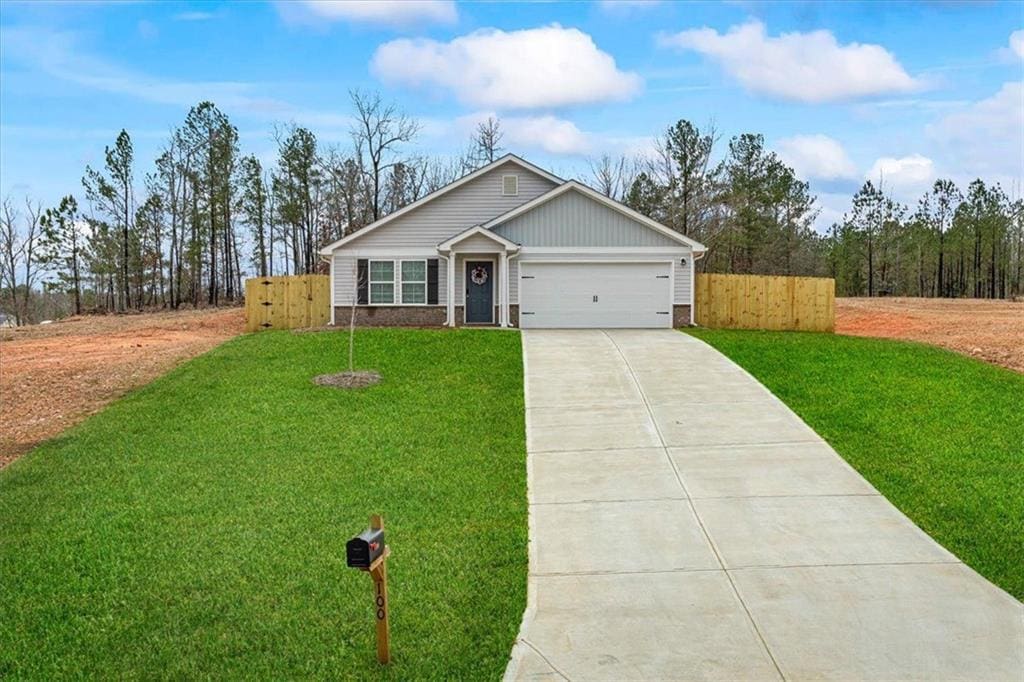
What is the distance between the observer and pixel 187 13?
1329 cm

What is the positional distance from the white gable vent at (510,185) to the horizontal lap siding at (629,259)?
7.71 feet

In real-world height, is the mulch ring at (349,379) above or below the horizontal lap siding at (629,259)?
below

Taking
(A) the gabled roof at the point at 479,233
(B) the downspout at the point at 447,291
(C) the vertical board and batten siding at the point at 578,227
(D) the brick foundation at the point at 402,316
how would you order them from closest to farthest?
1. (A) the gabled roof at the point at 479,233
2. (C) the vertical board and batten siding at the point at 578,227
3. (B) the downspout at the point at 447,291
4. (D) the brick foundation at the point at 402,316

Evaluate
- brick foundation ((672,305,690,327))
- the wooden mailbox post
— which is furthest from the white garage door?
the wooden mailbox post

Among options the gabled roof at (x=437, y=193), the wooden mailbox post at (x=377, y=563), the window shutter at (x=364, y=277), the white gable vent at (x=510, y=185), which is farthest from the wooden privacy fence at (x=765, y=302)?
the wooden mailbox post at (x=377, y=563)

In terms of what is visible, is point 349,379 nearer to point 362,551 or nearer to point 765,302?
point 362,551

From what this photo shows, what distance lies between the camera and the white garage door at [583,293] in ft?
67.3

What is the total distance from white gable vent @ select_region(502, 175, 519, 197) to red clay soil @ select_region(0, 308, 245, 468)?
9.00 meters

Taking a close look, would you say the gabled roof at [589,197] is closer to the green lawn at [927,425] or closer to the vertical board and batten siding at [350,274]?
the vertical board and batten siding at [350,274]

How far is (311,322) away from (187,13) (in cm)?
1066

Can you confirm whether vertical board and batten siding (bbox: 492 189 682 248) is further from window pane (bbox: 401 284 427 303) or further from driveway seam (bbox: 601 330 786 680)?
driveway seam (bbox: 601 330 786 680)

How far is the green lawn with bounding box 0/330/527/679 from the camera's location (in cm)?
476

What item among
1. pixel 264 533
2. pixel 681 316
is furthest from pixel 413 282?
pixel 264 533

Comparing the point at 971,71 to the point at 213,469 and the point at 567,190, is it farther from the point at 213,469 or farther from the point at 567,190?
the point at 213,469
